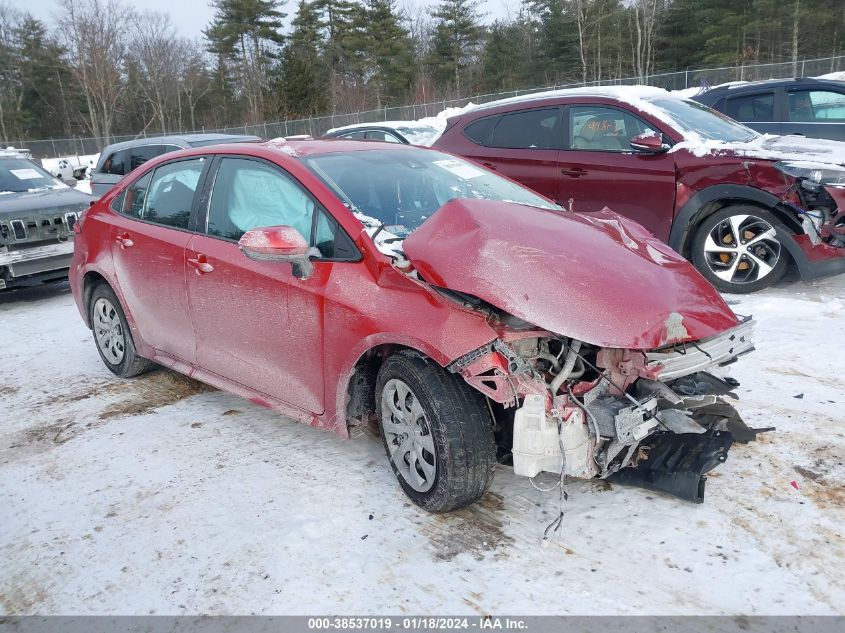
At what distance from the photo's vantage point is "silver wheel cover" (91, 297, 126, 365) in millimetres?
4781

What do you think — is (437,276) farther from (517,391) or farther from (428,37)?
(428,37)

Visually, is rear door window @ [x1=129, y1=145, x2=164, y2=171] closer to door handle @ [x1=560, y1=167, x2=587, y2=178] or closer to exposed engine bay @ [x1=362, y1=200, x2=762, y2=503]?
door handle @ [x1=560, y1=167, x2=587, y2=178]

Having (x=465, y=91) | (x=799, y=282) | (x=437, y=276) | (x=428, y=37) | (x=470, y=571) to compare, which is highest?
(x=428, y=37)

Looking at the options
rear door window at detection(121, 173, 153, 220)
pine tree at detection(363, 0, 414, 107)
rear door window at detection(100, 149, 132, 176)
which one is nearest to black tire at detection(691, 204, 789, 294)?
rear door window at detection(121, 173, 153, 220)

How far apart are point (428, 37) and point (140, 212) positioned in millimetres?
48349

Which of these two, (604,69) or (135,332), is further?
(604,69)

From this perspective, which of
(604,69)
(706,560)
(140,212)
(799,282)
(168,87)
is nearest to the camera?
(706,560)

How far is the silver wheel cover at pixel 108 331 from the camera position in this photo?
478 centimetres

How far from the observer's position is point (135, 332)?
4.55m

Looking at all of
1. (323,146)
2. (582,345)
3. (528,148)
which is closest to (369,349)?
(582,345)

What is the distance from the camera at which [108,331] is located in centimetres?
489

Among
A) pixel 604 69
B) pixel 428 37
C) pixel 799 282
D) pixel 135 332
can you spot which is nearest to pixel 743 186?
pixel 799 282

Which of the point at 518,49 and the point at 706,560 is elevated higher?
the point at 518,49

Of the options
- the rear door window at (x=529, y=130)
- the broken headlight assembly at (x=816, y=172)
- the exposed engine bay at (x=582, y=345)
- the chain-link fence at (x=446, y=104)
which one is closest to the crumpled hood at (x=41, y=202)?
the rear door window at (x=529, y=130)
